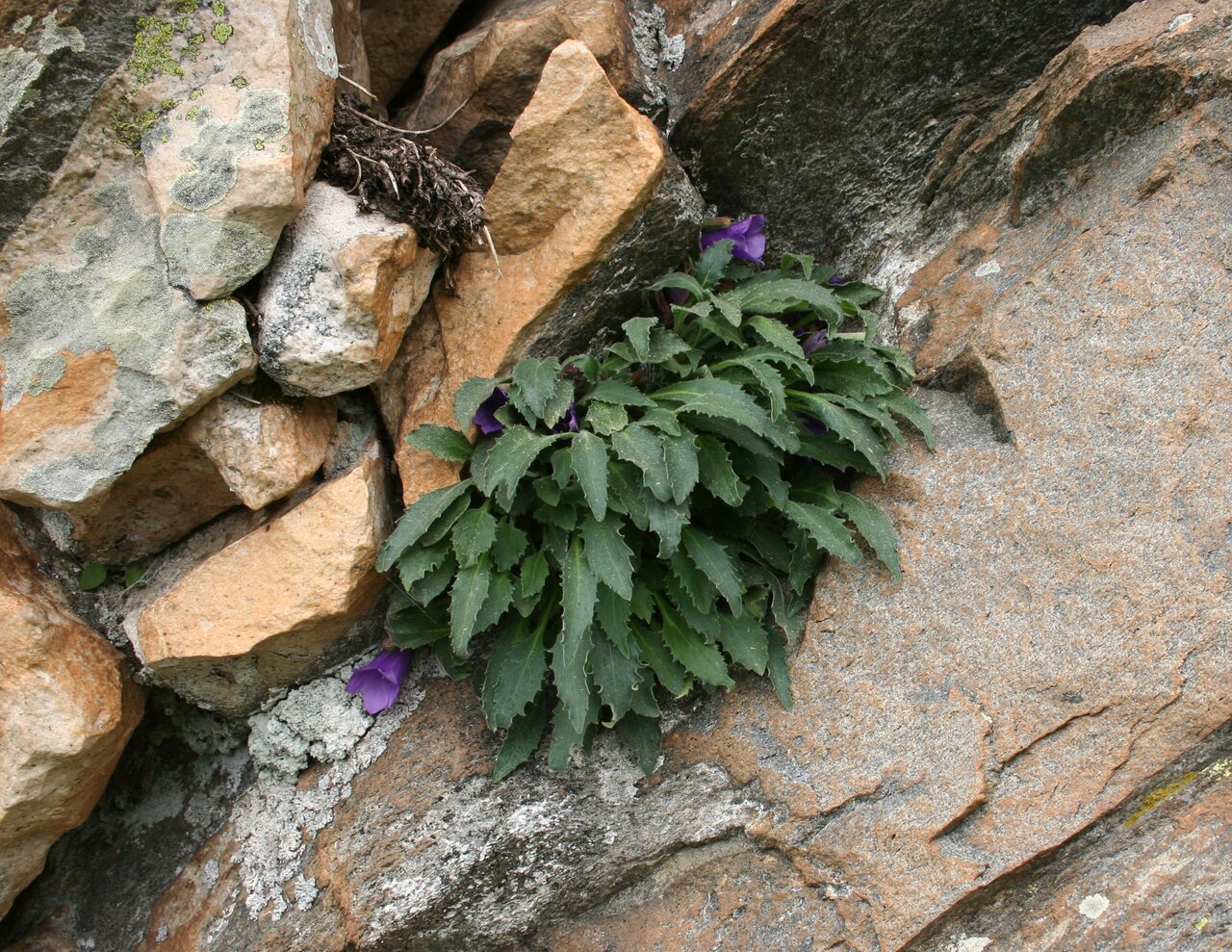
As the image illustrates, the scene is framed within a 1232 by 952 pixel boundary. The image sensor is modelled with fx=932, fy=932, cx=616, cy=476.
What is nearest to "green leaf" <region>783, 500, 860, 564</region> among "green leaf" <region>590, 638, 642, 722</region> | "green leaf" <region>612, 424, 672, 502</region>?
"green leaf" <region>612, 424, 672, 502</region>

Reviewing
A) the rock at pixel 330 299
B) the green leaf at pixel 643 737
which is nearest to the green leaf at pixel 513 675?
the green leaf at pixel 643 737

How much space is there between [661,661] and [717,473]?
0.65 m

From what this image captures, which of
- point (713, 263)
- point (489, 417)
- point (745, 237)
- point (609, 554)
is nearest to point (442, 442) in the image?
point (489, 417)

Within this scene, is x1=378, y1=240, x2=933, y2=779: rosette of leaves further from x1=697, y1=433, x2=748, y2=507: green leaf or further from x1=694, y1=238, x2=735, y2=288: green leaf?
x1=694, y1=238, x2=735, y2=288: green leaf

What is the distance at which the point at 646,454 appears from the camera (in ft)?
9.65

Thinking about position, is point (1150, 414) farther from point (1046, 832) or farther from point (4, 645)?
point (4, 645)

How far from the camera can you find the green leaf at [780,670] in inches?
121

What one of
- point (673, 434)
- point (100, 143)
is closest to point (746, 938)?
point (673, 434)

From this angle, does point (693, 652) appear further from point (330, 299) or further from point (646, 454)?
point (330, 299)

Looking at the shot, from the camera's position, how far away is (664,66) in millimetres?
3984

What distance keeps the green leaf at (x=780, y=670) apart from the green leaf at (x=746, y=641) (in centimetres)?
4

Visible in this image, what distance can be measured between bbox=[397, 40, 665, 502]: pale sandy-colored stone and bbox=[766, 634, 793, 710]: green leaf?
128cm

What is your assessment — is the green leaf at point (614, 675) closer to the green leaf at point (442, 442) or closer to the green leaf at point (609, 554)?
the green leaf at point (609, 554)

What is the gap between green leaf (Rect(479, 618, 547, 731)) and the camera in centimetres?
305
